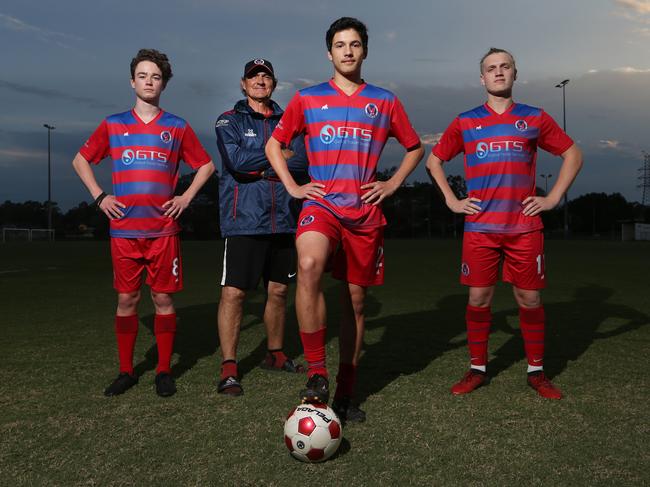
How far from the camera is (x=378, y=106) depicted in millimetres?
3484

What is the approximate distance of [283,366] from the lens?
4789 mm

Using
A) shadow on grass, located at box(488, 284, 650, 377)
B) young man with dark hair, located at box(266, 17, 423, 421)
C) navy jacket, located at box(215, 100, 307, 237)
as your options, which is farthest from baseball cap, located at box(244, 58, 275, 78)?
shadow on grass, located at box(488, 284, 650, 377)

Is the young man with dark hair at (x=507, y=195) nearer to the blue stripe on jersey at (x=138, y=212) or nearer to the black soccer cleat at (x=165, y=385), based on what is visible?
A: the black soccer cleat at (x=165, y=385)

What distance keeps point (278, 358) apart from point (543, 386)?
6.72 ft

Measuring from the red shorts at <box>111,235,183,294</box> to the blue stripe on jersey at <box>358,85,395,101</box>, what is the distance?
1754mm

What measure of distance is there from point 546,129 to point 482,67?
24.5 inches

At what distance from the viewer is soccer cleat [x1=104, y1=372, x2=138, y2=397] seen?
4.07m

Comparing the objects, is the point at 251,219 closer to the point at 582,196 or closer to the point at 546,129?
the point at 546,129

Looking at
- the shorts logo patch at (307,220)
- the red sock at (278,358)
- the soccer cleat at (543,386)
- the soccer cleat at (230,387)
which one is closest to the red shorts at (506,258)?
the soccer cleat at (543,386)

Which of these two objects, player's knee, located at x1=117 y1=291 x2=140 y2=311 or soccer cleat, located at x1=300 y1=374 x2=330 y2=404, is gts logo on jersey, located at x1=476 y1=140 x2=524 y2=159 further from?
player's knee, located at x1=117 y1=291 x2=140 y2=311

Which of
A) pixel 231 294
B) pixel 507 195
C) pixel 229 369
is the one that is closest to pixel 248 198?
pixel 231 294

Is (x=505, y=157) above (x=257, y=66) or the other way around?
the other way around

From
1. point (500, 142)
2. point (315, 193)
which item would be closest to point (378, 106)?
point (315, 193)

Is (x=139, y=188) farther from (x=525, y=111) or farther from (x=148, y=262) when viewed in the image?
(x=525, y=111)
